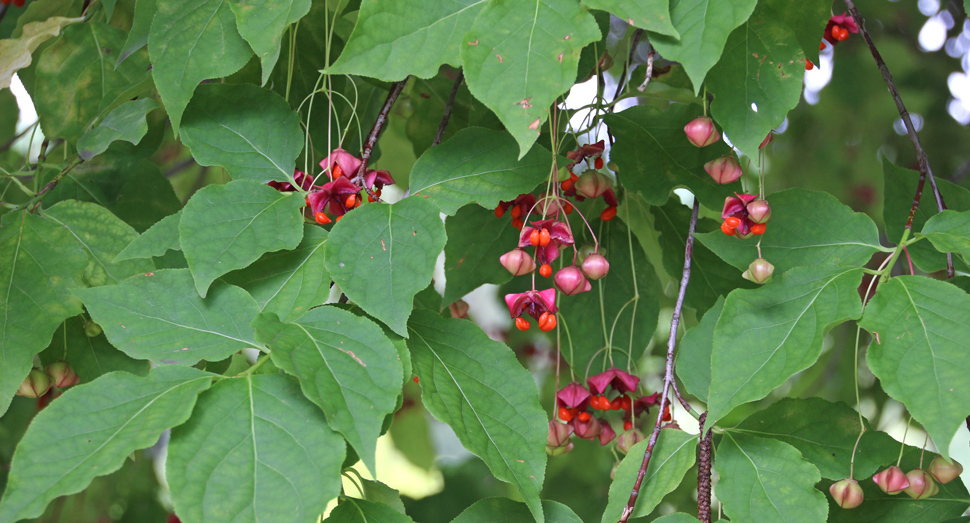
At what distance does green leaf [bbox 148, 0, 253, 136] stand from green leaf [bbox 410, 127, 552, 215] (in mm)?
272

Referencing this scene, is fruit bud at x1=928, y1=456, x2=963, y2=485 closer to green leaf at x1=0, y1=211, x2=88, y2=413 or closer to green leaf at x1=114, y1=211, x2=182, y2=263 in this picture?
green leaf at x1=114, y1=211, x2=182, y2=263

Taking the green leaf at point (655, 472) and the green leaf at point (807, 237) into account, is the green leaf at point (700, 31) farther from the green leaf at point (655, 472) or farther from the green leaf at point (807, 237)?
the green leaf at point (655, 472)

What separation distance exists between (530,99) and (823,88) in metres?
2.79

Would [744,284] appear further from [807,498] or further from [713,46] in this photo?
[713,46]

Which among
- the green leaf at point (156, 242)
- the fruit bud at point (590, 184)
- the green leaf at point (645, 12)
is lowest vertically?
the fruit bud at point (590, 184)

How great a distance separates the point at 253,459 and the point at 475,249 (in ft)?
2.17

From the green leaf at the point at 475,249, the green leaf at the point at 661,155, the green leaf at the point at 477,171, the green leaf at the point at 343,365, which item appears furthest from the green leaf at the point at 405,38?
the green leaf at the point at 475,249

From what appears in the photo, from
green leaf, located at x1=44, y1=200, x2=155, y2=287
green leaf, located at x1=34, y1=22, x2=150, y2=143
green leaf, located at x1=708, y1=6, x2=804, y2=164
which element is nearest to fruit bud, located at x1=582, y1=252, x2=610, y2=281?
green leaf, located at x1=708, y1=6, x2=804, y2=164

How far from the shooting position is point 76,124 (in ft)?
3.90

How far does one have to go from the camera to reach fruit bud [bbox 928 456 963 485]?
3.18 feet

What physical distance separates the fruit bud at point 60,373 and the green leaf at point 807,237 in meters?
0.96

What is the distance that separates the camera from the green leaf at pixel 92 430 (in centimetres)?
71

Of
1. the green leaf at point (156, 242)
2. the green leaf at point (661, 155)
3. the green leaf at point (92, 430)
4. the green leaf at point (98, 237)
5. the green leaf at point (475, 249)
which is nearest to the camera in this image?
Answer: the green leaf at point (92, 430)

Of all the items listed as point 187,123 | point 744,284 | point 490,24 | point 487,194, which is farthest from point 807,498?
point 187,123
